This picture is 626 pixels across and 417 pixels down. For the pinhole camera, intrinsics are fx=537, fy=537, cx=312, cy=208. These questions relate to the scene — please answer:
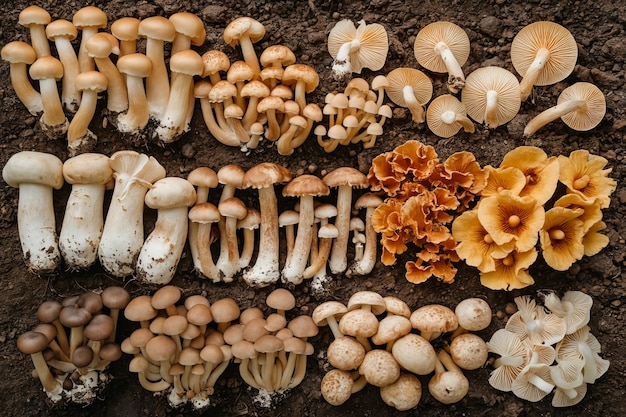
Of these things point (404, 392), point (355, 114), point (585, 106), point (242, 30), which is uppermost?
point (242, 30)

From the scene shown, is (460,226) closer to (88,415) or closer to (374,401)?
(374,401)

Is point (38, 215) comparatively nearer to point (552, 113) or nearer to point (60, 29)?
point (60, 29)

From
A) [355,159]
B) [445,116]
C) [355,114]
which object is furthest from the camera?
[355,159]

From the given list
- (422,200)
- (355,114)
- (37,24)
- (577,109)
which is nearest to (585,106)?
(577,109)

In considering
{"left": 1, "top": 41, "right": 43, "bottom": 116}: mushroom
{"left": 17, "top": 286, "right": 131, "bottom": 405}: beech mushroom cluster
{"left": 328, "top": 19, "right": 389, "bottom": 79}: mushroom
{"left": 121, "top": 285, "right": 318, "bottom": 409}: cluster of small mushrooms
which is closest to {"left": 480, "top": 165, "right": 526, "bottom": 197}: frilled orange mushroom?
{"left": 328, "top": 19, "right": 389, "bottom": 79}: mushroom

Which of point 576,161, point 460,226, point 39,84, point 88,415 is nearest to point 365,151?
point 460,226

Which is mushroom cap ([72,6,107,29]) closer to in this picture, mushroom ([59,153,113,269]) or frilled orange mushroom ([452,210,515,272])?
mushroom ([59,153,113,269])
